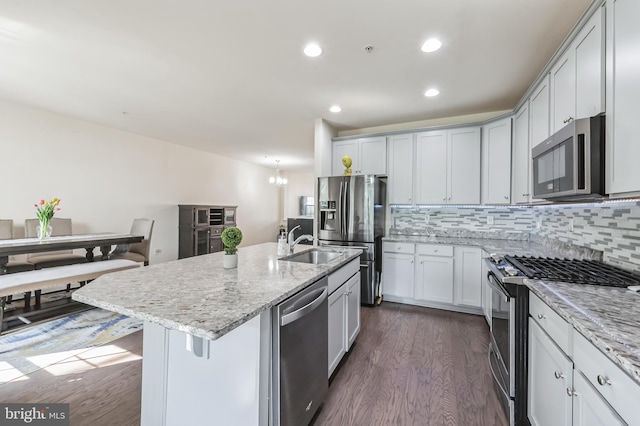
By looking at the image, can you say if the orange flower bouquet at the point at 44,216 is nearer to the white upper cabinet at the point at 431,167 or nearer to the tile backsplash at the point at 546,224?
the tile backsplash at the point at 546,224

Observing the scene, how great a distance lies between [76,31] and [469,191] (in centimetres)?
426

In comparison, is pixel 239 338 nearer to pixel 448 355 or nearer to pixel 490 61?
pixel 448 355

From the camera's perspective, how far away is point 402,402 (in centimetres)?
178

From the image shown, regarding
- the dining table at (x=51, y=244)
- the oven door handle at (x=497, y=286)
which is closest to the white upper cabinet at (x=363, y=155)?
the oven door handle at (x=497, y=286)

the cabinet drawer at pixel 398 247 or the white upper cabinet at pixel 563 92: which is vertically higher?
the white upper cabinet at pixel 563 92

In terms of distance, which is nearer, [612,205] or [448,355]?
[612,205]

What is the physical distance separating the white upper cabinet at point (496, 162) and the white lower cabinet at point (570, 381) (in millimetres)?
1988

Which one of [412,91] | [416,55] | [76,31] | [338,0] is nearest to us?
[338,0]

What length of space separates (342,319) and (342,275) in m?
0.36

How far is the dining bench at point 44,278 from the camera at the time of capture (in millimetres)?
2444

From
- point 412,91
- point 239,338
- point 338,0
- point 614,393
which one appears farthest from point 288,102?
point 614,393

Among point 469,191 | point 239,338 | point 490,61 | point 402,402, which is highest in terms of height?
point 490,61

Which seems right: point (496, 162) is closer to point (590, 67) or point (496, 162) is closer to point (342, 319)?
point (590, 67)

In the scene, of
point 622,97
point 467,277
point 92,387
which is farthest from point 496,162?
point 92,387
